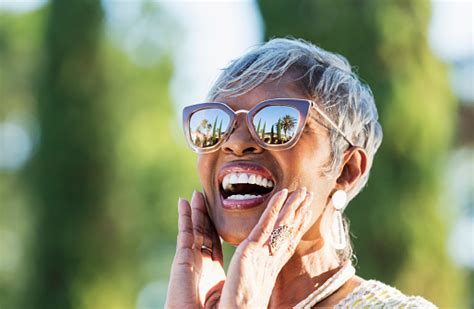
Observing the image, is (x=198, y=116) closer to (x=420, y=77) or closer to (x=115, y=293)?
(x=420, y=77)

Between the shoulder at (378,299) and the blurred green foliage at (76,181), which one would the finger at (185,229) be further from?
the blurred green foliage at (76,181)

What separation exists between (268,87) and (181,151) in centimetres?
2323

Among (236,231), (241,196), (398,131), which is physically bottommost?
(236,231)

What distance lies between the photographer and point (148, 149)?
2520 centimetres

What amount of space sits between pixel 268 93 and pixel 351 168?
0.43m

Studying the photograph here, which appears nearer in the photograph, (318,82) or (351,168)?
(318,82)

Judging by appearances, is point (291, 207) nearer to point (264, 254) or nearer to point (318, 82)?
point (264, 254)

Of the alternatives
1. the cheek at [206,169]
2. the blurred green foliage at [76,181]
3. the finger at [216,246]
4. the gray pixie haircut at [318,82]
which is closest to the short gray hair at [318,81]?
the gray pixie haircut at [318,82]

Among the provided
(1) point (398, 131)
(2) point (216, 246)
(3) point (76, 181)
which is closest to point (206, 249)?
(2) point (216, 246)

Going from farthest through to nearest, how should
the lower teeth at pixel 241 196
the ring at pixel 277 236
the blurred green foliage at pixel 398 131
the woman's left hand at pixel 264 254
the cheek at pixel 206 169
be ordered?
1. the blurred green foliage at pixel 398 131
2. the cheek at pixel 206 169
3. the lower teeth at pixel 241 196
4. the ring at pixel 277 236
5. the woman's left hand at pixel 264 254

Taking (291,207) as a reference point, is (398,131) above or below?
above

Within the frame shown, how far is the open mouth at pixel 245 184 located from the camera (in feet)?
8.82

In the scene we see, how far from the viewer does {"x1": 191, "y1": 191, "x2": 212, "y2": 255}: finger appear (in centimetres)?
287

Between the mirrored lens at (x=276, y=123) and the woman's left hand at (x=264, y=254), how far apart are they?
19 cm
